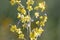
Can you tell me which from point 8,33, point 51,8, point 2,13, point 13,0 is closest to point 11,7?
point 2,13

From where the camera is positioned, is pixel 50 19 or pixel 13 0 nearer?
pixel 13 0

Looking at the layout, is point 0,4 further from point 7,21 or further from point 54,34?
point 54,34

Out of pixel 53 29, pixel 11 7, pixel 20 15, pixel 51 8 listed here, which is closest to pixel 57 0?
pixel 51 8

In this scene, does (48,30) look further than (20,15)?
Yes

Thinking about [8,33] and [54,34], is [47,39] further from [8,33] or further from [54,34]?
[8,33]

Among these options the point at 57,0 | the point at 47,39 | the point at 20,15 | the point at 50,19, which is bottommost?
the point at 20,15

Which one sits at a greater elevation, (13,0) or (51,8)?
(51,8)
